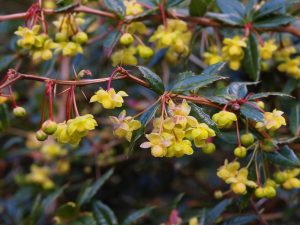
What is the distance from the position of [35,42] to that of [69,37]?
111mm

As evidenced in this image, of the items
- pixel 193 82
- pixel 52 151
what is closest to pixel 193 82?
pixel 193 82

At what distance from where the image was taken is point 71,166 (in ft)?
6.47

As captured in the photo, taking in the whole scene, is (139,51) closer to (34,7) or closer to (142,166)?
(34,7)

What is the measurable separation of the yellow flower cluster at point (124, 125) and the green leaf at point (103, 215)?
1.35ft

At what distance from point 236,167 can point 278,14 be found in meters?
0.45

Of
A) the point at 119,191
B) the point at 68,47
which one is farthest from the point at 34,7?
the point at 119,191

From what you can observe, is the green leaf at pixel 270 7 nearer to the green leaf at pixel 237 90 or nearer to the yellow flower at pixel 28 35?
the green leaf at pixel 237 90

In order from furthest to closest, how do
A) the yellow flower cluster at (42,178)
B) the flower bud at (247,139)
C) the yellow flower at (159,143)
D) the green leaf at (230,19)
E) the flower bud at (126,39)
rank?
the yellow flower cluster at (42,178) → the green leaf at (230,19) → the flower bud at (126,39) → the flower bud at (247,139) → the yellow flower at (159,143)

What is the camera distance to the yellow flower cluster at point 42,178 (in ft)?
5.83

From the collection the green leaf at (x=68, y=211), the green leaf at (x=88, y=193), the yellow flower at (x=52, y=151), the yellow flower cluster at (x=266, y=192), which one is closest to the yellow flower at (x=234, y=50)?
the yellow flower cluster at (x=266, y=192)

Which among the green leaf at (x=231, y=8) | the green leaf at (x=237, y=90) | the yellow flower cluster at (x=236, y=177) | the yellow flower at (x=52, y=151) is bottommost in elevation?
the yellow flower at (x=52, y=151)

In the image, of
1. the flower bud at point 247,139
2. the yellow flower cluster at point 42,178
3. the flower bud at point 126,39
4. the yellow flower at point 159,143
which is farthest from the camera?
the yellow flower cluster at point 42,178

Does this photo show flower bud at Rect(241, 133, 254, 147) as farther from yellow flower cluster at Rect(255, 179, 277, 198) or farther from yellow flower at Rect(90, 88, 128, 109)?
yellow flower at Rect(90, 88, 128, 109)

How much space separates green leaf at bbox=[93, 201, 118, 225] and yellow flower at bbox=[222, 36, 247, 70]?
1.70 feet
